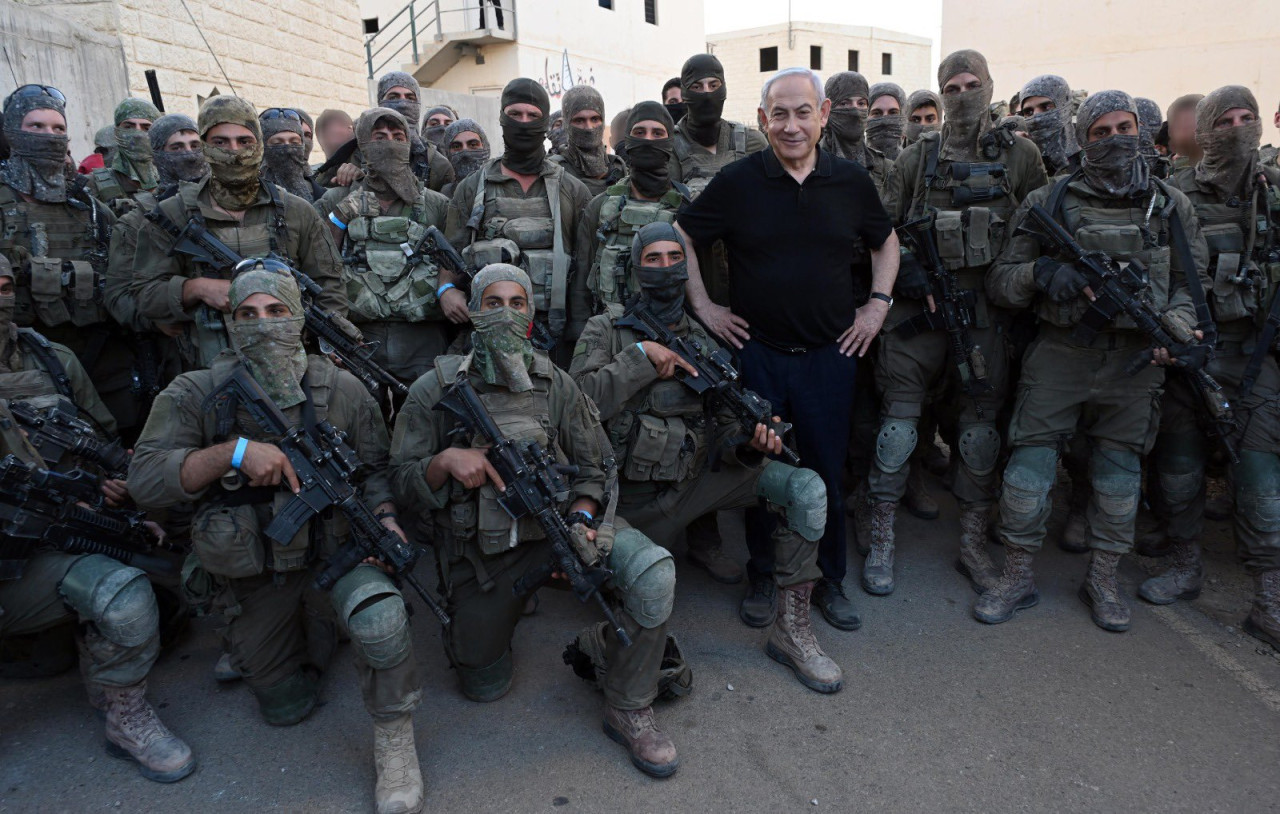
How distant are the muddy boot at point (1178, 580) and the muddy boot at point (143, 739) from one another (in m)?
4.51

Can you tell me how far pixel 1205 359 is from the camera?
148 inches

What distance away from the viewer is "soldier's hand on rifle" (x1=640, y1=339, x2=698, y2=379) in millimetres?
3678

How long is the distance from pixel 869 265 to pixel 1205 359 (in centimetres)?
163

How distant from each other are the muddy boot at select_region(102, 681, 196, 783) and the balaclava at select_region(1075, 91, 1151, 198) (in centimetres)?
472

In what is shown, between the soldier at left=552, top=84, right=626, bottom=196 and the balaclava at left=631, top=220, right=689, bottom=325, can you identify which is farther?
the soldier at left=552, top=84, right=626, bottom=196

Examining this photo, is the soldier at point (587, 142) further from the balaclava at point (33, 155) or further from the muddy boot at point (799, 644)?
the muddy boot at point (799, 644)

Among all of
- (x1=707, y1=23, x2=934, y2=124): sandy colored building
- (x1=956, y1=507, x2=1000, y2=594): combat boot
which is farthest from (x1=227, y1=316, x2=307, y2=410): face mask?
(x1=707, y1=23, x2=934, y2=124): sandy colored building

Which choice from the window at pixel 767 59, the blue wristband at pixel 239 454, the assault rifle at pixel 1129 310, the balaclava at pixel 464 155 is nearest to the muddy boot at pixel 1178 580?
the assault rifle at pixel 1129 310

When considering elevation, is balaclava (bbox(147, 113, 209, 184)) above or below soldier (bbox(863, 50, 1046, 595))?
above

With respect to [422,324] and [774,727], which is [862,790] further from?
[422,324]

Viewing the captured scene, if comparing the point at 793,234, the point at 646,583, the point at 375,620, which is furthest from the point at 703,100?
the point at 375,620

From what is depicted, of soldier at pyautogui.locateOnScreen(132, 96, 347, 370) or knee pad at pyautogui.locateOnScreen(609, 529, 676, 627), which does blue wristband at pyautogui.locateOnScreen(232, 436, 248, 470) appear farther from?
knee pad at pyautogui.locateOnScreen(609, 529, 676, 627)

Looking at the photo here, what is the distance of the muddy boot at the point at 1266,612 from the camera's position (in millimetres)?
3836

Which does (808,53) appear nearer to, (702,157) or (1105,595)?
(702,157)
